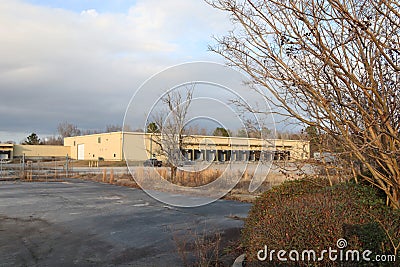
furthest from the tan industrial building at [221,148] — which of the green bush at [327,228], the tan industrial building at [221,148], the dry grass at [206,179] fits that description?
the green bush at [327,228]

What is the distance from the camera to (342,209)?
4.24 m

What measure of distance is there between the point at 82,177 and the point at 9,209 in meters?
16.0

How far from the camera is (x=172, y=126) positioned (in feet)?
38.4

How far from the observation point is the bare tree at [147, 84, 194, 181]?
377 inches

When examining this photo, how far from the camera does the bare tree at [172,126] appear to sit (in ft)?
31.4

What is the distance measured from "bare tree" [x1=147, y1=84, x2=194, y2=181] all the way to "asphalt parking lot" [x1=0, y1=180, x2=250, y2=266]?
1.82 meters

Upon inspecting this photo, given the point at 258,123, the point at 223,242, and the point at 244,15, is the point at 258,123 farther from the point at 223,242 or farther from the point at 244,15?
the point at 223,242

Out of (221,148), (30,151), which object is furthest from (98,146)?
(221,148)

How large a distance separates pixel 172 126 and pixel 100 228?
13.8 ft

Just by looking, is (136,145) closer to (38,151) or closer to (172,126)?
(172,126)

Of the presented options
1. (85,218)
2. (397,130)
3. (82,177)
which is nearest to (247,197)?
(85,218)

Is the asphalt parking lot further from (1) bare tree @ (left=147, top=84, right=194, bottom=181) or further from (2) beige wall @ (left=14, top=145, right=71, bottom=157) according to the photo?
(2) beige wall @ (left=14, top=145, right=71, bottom=157)

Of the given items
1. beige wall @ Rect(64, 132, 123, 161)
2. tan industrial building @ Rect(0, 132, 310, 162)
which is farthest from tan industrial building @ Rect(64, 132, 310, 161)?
beige wall @ Rect(64, 132, 123, 161)

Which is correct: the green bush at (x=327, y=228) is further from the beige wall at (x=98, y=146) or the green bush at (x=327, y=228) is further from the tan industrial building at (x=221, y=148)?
the beige wall at (x=98, y=146)
